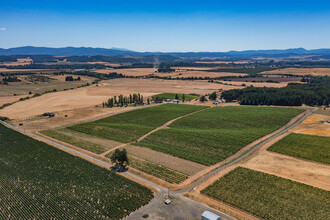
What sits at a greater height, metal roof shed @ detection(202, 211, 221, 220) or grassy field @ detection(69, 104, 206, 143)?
grassy field @ detection(69, 104, 206, 143)

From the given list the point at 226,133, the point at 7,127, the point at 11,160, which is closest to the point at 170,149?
the point at 226,133

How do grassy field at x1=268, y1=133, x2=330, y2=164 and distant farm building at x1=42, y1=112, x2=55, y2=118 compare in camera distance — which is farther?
distant farm building at x1=42, y1=112, x2=55, y2=118

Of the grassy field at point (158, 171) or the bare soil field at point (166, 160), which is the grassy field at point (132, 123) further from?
the grassy field at point (158, 171)

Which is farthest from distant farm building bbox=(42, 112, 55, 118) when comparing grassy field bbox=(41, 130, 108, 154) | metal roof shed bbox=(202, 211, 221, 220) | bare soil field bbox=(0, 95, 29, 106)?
metal roof shed bbox=(202, 211, 221, 220)

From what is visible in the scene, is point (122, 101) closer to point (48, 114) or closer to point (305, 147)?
point (48, 114)

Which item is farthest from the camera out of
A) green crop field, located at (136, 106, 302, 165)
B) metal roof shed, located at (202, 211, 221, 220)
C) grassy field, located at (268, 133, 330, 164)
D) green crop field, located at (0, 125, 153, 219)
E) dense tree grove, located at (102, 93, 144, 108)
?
dense tree grove, located at (102, 93, 144, 108)

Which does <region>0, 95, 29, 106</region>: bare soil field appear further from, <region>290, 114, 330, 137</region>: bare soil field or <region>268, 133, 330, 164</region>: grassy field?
<region>290, 114, 330, 137</region>: bare soil field

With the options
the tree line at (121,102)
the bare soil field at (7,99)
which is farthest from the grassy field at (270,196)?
the bare soil field at (7,99)
